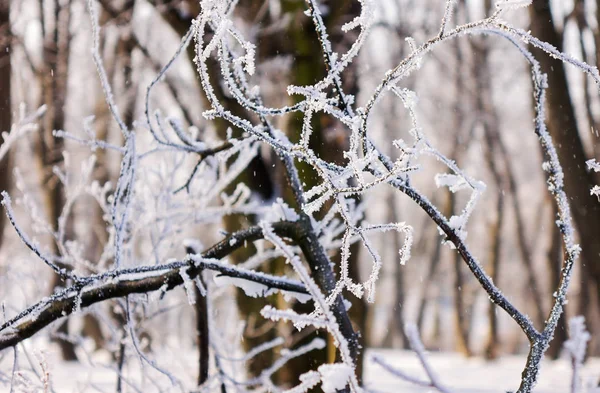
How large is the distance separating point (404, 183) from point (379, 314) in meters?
39.2

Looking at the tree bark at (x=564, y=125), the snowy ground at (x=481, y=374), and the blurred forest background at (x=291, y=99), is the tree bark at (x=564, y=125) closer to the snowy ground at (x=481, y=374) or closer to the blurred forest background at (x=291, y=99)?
the blurred forest background at (x=291, y=99)

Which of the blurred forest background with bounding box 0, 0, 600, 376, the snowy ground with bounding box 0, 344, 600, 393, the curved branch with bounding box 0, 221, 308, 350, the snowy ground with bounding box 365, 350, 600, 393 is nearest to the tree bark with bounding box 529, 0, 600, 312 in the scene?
the blurred forest background with bounding box 0, 0, 600, 376

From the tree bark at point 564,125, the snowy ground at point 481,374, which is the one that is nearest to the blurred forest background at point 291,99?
the tree bark at point 564,125

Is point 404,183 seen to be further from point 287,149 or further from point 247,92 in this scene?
point 247,92

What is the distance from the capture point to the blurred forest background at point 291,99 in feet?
18.4

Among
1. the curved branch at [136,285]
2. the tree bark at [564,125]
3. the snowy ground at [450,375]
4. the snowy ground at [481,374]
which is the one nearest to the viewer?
the curved branch at [136,285]

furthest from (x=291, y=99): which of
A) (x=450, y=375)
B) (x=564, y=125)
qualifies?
(x=450, y=375)

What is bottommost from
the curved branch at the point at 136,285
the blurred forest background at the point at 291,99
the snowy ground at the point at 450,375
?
the curved branch at the point at 136,285

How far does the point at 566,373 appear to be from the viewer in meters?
10.5

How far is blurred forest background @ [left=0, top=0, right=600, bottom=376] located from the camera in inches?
221

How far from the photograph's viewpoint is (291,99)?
18.7ft

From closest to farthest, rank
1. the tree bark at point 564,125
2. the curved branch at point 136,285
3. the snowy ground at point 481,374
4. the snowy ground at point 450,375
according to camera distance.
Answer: the curved branch at point 136,285 < the tree bark at point 564,125 < the snowy ground at point 450,375 < the snowy ground at point 481,374

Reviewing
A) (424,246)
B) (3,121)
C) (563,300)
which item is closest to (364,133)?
(563,300)

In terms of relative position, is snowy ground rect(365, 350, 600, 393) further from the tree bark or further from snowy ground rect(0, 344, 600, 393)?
the tree bark
